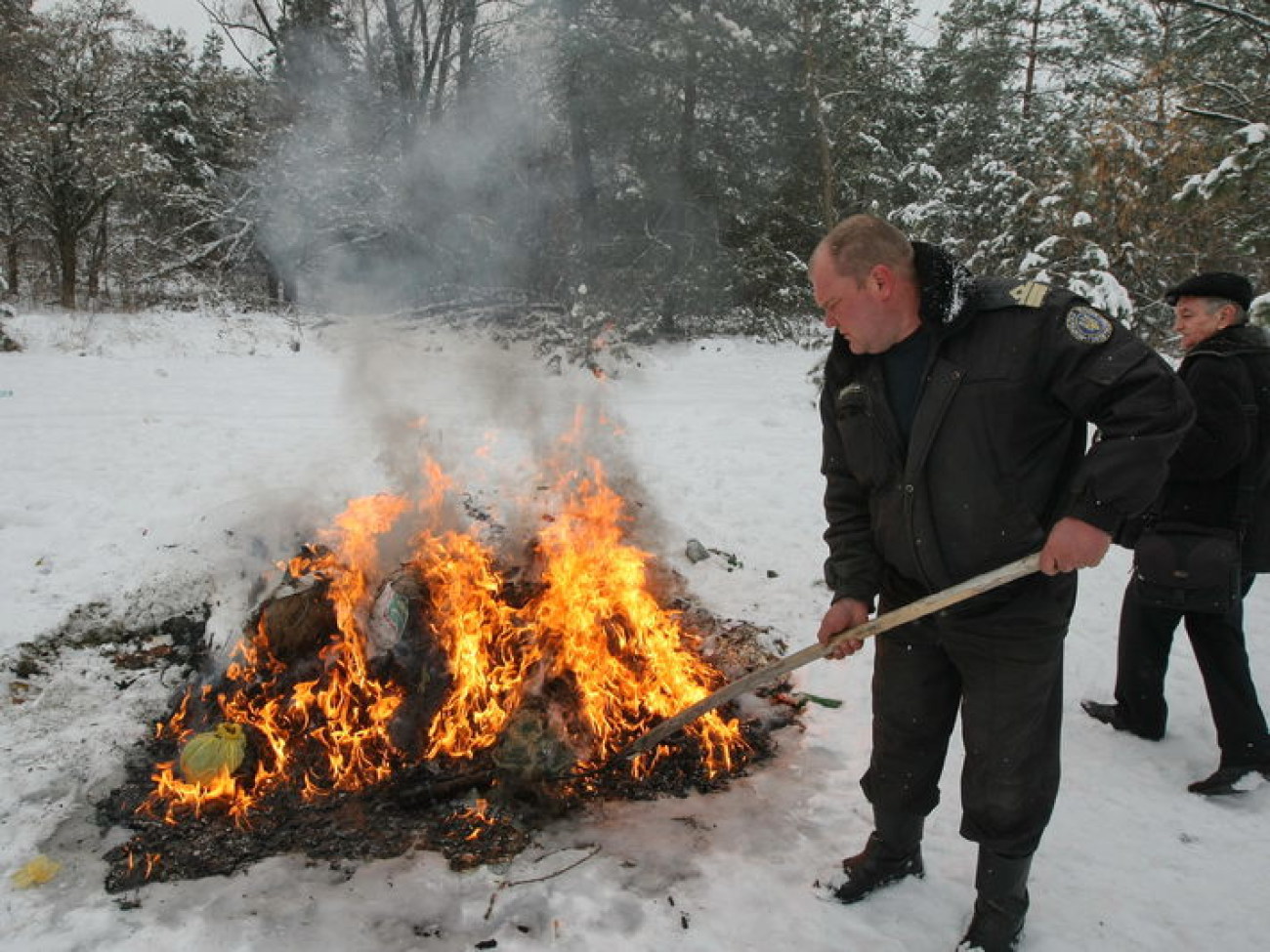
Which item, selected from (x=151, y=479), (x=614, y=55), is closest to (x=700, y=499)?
(x=151, y=479)

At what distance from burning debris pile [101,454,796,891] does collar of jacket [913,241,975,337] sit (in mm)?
2508

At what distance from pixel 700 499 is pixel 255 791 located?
4614 mm

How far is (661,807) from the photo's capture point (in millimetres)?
3617

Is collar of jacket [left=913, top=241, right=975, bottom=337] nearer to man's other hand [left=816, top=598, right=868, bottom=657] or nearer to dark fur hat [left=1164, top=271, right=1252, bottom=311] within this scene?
man's other hand [left=816, top=598, right=868, bottom=657]

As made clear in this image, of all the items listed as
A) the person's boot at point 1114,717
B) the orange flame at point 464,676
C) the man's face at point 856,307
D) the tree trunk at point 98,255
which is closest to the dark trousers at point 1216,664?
the person's boot at point 1114,717

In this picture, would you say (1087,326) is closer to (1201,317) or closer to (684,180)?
(1201,317)

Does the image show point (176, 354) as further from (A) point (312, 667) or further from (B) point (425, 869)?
(B) point (425, 869)

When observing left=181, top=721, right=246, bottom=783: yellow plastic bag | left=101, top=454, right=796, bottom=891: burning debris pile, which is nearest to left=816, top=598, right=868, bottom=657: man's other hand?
left=101, top=454, right=796, bottom=891: burning debris pile

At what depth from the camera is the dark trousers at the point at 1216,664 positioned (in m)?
3.59

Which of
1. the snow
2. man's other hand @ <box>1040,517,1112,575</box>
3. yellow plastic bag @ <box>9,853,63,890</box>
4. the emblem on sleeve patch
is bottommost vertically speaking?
yellow plastic bag @ <box>9,853,63,890</box>

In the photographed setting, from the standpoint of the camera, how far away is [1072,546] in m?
2.25

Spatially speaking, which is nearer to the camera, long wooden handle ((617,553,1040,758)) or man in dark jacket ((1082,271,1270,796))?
long wooden handle ((617,553,1040,758))

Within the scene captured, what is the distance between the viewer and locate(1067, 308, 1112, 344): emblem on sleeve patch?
232 cm

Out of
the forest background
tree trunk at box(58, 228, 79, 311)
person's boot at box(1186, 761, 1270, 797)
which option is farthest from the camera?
tree trunk at box(58, 228, 79, 311)
